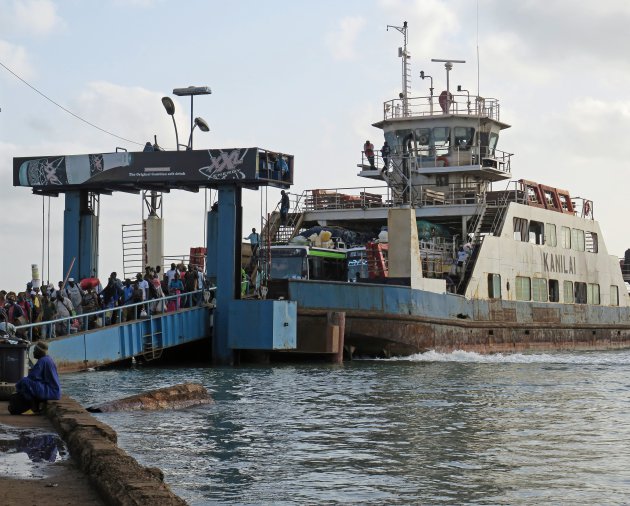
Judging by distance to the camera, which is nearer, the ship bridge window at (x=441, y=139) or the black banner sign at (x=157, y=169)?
the black banner sign at (x=157, y=169)

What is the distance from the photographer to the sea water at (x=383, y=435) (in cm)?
1036

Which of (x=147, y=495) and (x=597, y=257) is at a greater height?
(x=597, y=257)

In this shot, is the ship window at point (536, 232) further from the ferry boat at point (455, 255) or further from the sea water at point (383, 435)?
the sea water at point (383, 435)

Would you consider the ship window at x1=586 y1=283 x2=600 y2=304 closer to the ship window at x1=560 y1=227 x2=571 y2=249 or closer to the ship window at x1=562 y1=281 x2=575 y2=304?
the ship window at x1=562 y1=281 x2=575 y2=304

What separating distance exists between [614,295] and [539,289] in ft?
22.0

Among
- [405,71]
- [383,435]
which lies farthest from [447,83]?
[383,435]

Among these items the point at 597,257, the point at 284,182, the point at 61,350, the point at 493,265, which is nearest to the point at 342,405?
the point at 61,350

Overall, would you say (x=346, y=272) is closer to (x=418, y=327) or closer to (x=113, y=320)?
(x=418, y=327)

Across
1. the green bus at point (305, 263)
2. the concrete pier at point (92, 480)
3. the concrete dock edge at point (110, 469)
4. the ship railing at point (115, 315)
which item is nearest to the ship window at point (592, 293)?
the green bus at point (305, 263)

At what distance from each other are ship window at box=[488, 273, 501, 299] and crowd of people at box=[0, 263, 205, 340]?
28.7ft

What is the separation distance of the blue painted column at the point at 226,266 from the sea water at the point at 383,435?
126cm

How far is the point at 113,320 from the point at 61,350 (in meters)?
3.03

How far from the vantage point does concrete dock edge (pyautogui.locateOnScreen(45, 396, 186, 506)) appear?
721cm

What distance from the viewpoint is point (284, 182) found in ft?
84.3
